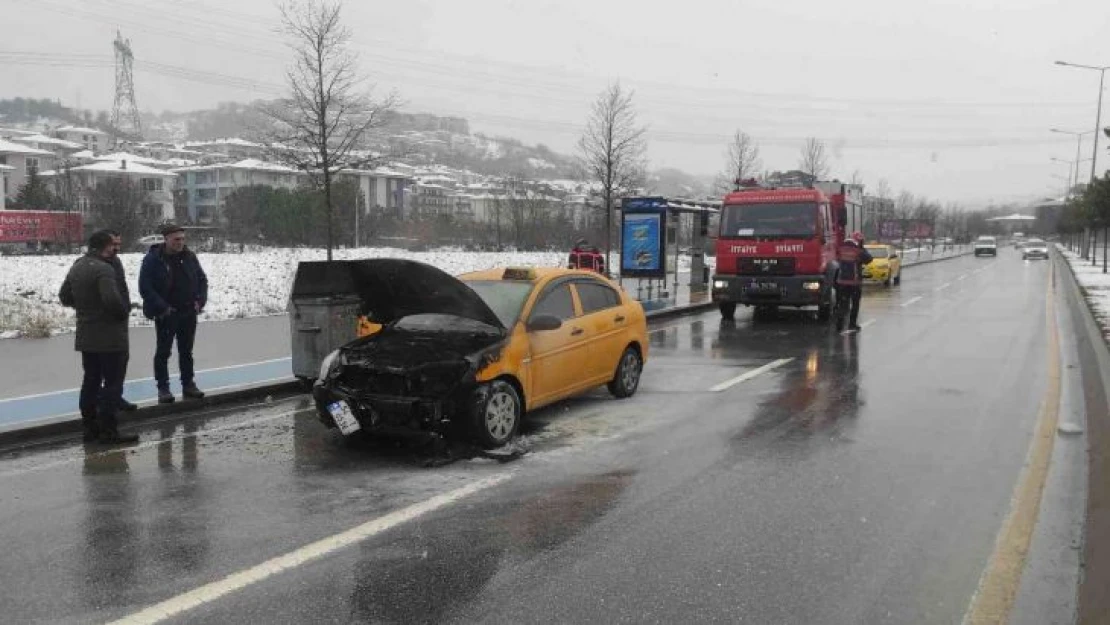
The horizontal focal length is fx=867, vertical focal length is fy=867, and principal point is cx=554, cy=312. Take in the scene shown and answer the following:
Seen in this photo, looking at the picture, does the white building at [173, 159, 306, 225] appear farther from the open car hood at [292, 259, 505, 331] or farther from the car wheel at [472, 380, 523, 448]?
the car wheel at [472, 380, 523, 448]

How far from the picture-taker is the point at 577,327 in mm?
8445

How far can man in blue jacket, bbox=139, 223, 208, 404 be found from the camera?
8555 mm

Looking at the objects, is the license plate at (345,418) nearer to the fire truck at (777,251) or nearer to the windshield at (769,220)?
the fire truck at (777,251)

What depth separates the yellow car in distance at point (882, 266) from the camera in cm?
2892

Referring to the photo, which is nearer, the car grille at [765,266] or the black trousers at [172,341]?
the black trousers at [172,341]

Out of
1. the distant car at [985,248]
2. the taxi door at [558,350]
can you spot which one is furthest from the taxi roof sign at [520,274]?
the distant car at [985,248]

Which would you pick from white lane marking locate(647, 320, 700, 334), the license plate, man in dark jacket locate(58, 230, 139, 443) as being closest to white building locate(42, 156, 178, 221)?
white lane marking locate(647, 320, 700, 334)

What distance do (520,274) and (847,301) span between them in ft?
32.4

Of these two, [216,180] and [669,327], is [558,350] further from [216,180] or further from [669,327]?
[216,180]

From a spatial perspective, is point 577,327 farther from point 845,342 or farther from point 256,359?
point 845,342

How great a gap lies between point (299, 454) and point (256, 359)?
4.72 m

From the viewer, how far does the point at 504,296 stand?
26.6ft

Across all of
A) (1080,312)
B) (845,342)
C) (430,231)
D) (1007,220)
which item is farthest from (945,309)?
(1007,220)

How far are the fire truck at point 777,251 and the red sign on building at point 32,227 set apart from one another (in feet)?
115
